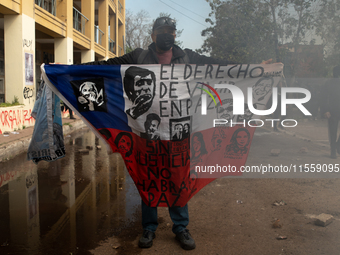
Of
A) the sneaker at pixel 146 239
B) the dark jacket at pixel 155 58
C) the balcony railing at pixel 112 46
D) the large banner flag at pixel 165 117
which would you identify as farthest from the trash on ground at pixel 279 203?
the balcony railing at pixel 112 46

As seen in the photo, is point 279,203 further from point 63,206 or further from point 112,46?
point 112,46

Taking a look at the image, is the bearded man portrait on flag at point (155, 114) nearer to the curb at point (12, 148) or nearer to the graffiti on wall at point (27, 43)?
the curb at point (12, 148)

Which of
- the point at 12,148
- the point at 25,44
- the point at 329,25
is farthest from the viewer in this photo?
the point at 329,25

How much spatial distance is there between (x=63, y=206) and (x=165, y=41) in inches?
100

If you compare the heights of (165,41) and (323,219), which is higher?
(165,41)

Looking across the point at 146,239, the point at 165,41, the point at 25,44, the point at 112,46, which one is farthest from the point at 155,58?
the point at 112,46

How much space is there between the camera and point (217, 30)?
889 inches

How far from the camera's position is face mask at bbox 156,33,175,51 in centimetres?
349

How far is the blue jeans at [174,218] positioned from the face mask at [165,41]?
1.69 metres

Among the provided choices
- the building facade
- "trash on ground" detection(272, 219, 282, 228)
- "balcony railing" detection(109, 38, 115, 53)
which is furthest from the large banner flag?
"balcony railing" detection(109, 38, 115, 53)

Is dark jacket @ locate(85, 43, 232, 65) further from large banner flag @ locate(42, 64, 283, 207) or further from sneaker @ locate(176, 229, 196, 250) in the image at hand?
sneaker @ locate(176, 229, 196, 250)

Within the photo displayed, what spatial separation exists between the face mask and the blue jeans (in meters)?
1.69

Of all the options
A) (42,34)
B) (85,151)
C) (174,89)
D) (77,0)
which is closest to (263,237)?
(174,89)

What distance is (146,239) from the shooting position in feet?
10.7
